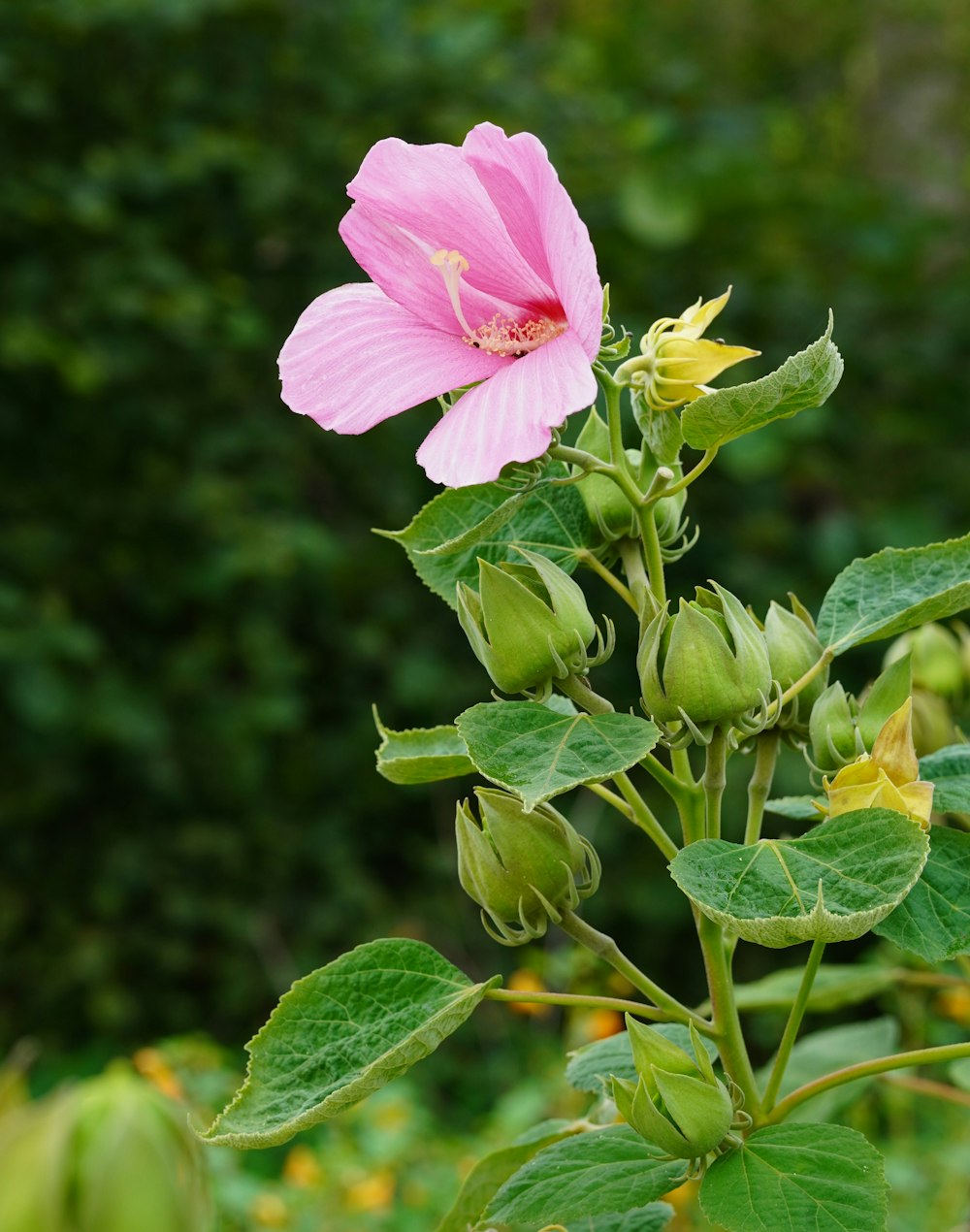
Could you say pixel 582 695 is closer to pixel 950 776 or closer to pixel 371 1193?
pixel 950 776

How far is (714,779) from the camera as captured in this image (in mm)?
498

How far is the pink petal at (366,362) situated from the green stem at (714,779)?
0.15 meters

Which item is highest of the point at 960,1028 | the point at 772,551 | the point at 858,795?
the point at 858,795

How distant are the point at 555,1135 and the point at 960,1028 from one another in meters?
1.49

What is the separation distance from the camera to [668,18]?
3709mm

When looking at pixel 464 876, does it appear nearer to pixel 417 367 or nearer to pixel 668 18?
pixel 417 367

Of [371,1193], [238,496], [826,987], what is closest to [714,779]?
[826,987]

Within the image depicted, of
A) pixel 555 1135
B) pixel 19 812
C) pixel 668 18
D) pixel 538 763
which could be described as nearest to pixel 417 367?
pixel 538 763

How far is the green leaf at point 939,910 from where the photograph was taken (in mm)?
463

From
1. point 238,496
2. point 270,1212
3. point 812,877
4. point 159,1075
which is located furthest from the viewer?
point 238,496

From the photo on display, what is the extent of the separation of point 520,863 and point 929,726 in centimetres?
28

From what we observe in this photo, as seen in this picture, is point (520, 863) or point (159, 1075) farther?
point (159, 1075)

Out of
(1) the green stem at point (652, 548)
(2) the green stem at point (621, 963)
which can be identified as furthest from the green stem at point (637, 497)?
(2) the green stem at point (621, 963)

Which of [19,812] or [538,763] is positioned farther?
[19,812]
